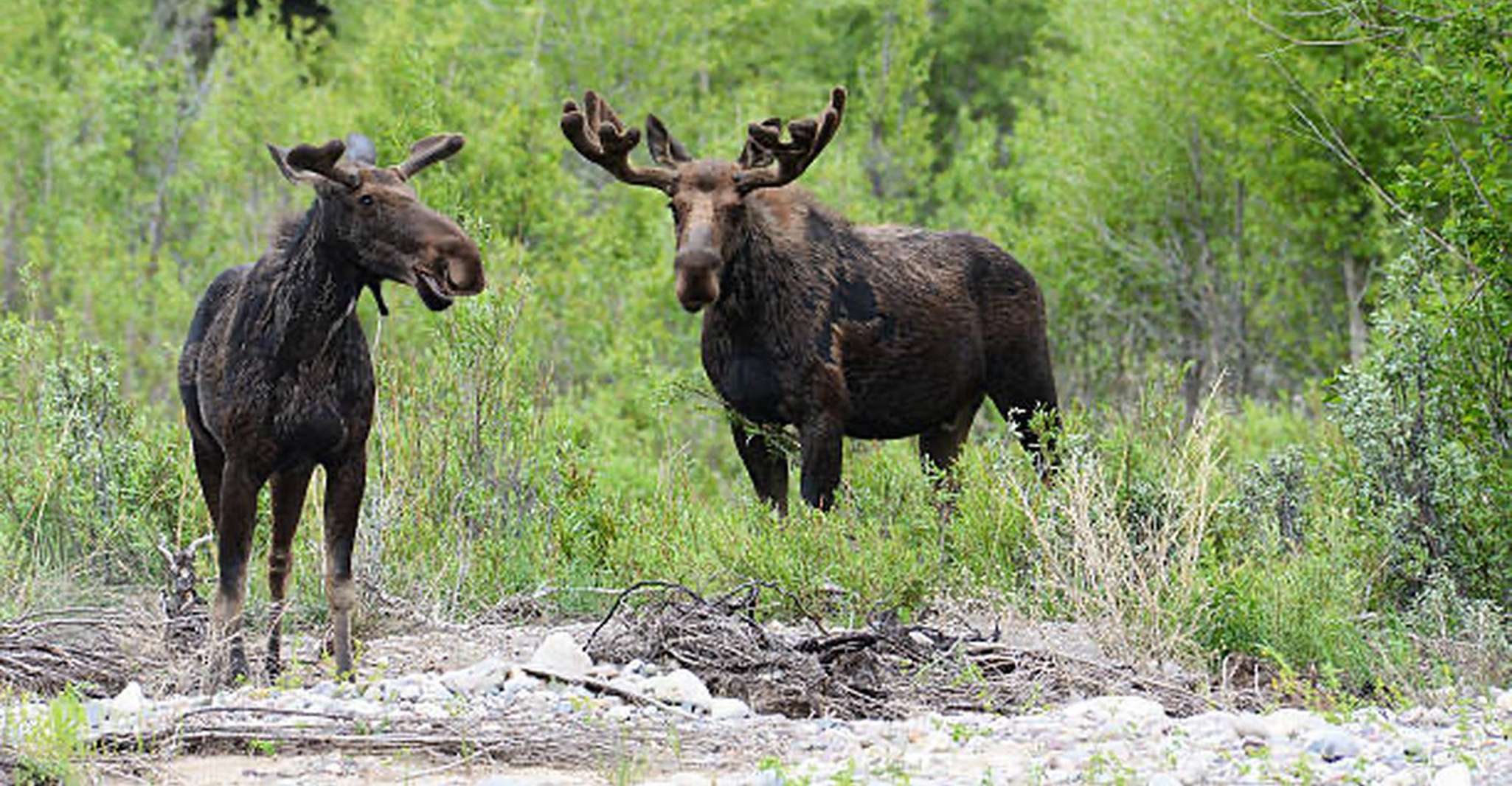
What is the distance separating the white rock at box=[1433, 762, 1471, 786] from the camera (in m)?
5.70

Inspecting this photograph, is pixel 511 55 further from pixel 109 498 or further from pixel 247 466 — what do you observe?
pixel 247 466

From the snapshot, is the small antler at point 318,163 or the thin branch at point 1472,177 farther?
the thin branch at point 1472,177

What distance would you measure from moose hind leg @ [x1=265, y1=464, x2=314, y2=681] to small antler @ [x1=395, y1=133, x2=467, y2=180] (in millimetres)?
1234

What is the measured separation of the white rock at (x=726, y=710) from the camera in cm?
719

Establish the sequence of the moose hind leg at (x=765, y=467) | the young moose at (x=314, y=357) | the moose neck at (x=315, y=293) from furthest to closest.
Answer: the moose hind leg at (x=765, y=467) < the moose neck at (x=315, y=293) < the young moose at (x=314, y=357)

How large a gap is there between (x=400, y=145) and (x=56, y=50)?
21.5 metres

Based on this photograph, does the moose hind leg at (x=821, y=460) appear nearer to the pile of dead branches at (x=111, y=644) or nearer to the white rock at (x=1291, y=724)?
the pile of dead branches at (x=111, y=644)

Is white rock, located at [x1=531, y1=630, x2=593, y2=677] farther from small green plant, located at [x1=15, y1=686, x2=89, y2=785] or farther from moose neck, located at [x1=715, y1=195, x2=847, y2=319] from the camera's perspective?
moose neck, located at [x1=715, y1=195, x2=847, y2=319]

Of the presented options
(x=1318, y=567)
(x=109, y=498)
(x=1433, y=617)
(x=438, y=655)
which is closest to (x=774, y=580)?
(x=438, y=655)

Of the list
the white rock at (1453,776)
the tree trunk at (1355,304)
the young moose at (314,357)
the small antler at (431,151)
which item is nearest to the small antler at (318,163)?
the young moose at (314,357)

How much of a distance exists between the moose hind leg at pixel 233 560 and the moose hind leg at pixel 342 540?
293 mm

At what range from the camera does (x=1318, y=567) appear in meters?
8.87

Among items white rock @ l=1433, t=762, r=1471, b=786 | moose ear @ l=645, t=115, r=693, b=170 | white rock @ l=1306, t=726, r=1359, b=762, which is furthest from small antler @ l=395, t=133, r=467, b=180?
white rock @ l=1433, t=762, r=1471, b=786

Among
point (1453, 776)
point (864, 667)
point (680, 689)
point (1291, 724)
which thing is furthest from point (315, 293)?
point (1453, 776)
